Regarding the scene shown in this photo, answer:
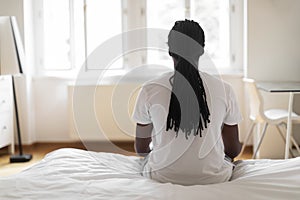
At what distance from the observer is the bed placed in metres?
1.20

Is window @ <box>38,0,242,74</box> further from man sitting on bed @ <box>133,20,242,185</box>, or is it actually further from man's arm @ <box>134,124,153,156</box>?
man sitting on bed @ <box>133,20,242,185</box>

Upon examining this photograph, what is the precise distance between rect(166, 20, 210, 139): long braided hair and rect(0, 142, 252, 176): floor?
7.86 feet

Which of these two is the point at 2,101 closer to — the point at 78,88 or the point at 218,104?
the point at 78,88

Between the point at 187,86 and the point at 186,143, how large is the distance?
19 centimetres

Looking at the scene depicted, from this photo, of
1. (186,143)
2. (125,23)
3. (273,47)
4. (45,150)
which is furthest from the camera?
(125,23)

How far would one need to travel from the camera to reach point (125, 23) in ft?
15.6

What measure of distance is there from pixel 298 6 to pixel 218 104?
298 centimetres

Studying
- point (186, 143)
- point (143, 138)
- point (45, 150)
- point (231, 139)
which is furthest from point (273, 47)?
point (186, 143)

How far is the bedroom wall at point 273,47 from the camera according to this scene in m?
4.16

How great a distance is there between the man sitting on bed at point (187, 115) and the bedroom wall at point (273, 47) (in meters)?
2.73

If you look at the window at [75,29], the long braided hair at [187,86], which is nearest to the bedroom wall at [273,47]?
the window at [75,29]

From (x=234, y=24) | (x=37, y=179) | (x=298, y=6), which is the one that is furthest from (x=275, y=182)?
(x=234, y=24)

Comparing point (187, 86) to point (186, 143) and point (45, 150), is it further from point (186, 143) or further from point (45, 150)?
point (45, 150)

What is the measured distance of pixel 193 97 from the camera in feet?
5.00
